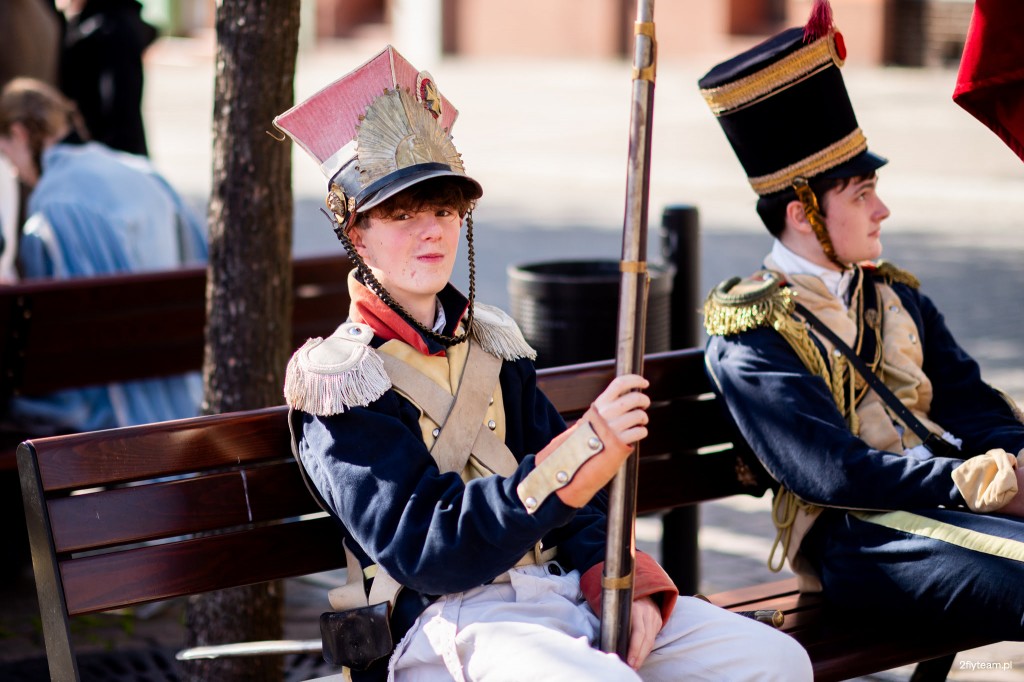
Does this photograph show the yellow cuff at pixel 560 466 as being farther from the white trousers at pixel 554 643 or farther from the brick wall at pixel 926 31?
the brick wall at pixel 926 31

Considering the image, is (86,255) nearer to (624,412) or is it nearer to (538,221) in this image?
(624,412)

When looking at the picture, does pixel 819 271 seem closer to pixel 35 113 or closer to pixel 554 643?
pixel 554 643

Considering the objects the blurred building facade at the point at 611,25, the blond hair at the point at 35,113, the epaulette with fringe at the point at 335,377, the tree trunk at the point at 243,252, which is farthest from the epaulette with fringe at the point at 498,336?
the blurred building facade at the point at 611,25

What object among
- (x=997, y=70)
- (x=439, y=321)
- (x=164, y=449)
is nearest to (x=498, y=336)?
(x=439, y=321)

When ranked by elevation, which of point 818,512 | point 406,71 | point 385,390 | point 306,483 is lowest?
point 818,512

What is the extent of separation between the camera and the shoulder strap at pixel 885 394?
3652 mm

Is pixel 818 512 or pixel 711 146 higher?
pixel 818 512

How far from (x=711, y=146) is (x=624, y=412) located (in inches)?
563

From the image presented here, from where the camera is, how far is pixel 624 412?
8.43ft

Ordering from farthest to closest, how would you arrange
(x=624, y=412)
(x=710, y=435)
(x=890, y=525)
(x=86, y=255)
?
1. (x=86, y=255)
2. (x=710, y=435)
3. (x=890, y=525)
4. (x=624, y=412)

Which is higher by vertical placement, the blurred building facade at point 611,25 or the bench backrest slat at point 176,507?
the bench backrest slat at point 176,507

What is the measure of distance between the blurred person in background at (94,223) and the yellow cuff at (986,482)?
309cm

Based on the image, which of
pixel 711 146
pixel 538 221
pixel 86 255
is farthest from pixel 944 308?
pixel 711 146

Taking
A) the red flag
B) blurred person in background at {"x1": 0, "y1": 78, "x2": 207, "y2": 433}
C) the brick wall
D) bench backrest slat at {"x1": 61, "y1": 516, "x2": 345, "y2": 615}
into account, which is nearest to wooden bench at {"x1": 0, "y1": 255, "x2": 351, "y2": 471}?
blurred person in background at {"x1": 0, "y1": 78, "x2": 207, "y2": 433}
